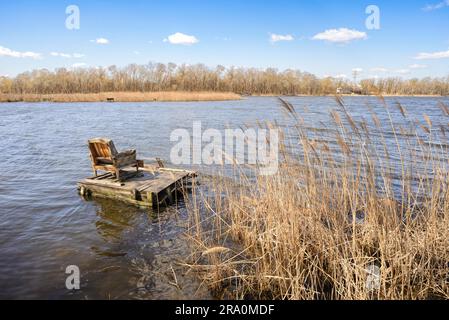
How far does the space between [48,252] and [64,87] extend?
83089 mm

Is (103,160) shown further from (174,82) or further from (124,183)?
(174,82)

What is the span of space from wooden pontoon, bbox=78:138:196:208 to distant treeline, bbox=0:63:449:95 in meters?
77.2

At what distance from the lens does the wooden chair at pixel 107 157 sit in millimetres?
7992

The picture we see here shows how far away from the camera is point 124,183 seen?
8391 mm

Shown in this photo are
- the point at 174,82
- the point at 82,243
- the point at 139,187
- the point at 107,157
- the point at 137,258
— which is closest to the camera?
the point at 137,258

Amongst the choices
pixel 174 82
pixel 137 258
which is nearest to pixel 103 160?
pixel 137 258

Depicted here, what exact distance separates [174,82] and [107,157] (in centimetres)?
8731

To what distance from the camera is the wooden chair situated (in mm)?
7992

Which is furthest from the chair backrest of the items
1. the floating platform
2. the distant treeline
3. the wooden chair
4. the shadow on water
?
the distant treeline

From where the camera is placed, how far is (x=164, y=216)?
7.43m

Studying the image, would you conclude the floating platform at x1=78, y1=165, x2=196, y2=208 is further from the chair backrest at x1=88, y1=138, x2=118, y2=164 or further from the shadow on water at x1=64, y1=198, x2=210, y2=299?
the chair backrest at x1=88, y1=138, x2=118, y2=164
